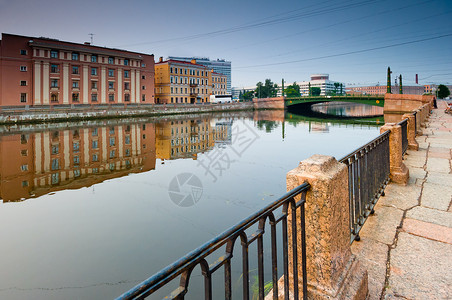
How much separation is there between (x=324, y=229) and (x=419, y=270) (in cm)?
144

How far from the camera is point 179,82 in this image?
203 ft

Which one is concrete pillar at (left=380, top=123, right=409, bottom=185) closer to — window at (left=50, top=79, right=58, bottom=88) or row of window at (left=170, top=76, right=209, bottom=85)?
window at (left=50, top=79, right=58, bottom=88)

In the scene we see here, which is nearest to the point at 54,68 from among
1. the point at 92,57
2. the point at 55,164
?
the point at 92,57

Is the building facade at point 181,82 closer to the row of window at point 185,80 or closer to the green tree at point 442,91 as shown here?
the row of window at point 185,80

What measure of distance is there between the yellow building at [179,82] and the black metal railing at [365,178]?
58.6m

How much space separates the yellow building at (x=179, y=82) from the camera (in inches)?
2360

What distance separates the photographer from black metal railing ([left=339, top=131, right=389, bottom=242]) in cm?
301

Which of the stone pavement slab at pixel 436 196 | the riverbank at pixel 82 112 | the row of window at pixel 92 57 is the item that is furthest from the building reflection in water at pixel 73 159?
the row of window at pixel 92 57

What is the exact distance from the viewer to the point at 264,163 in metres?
11.6

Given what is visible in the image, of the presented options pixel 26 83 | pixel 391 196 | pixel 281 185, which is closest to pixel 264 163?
pixel 281 185

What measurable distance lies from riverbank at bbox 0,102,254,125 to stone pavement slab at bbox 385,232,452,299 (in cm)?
3627

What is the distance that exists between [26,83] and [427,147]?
4300 cm

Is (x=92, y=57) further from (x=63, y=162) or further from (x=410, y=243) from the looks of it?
(x=410, y=243)

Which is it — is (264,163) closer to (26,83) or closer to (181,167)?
(181,167)
